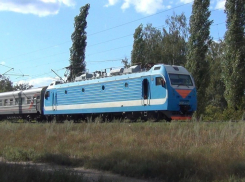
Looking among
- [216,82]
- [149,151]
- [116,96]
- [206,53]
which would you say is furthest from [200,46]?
[149,151]

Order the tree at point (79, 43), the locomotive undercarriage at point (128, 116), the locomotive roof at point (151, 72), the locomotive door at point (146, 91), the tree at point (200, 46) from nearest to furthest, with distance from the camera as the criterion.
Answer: the locomotive undercarriage at point (128, 116) < the locomotive roof at point (151, 72) < the locomotive door at point (146, 91) < the tree at point (200, 46) < the tree at point (79, 43)

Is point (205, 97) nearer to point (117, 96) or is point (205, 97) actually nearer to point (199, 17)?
point (199, 17)

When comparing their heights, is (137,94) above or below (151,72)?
below

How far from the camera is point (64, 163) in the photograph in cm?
1009

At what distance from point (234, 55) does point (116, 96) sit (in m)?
13.7

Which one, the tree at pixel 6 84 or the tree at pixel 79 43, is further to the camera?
the tree at pixel 6 84

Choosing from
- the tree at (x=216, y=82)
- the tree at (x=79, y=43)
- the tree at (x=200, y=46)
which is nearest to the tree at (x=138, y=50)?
the tree at (x=79, y=43)

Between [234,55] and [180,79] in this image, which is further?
[234,55]

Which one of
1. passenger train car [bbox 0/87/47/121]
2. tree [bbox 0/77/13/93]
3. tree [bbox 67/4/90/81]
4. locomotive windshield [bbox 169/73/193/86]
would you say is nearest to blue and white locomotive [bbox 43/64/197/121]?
locomotive windshield [bbox 169/73/193/86]

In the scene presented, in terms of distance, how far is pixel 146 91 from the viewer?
Answer: 797 inches

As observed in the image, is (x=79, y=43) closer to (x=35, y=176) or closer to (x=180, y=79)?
(x=180, y=79)

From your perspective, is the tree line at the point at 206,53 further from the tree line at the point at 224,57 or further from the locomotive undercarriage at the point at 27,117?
the locomotive undercarriage at the point at 27,117

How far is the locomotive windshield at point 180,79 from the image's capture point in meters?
19.7

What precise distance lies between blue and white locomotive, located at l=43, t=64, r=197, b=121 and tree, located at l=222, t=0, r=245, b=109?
35.1ft
